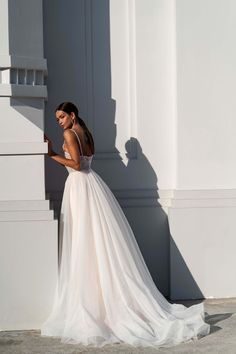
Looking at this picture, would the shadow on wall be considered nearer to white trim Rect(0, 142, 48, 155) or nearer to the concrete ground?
white trim Rect(0, 142, 48, 155)

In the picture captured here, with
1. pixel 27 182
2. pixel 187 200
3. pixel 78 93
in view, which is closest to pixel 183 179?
pixel 187 200

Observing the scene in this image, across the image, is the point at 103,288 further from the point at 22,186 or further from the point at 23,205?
the point at 22,186

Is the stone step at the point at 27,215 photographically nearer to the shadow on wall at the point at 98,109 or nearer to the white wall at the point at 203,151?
the shadow on wall at the point at 98,109

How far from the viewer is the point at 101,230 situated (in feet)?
19.4

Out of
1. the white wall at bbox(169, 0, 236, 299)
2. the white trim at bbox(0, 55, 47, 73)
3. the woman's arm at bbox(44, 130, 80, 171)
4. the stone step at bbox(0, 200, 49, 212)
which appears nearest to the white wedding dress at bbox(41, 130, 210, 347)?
the woman's arm at bbox(44, 130, 80, 171)

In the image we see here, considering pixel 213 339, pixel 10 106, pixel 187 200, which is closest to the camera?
pixel 213 339

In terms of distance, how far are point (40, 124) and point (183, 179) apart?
1.87 metres

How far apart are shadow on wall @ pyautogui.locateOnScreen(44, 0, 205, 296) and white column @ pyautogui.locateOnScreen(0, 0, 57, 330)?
1115 mm

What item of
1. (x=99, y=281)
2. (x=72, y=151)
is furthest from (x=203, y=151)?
(x=99, y=281)

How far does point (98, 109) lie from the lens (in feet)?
23.4

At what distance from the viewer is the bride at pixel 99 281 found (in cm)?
544

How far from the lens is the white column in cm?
578

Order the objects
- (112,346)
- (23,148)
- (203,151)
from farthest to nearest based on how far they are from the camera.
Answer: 1. (203,151)
2. (23,148)
3. (112,346)

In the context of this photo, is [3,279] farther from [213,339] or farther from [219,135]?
[219,135]
